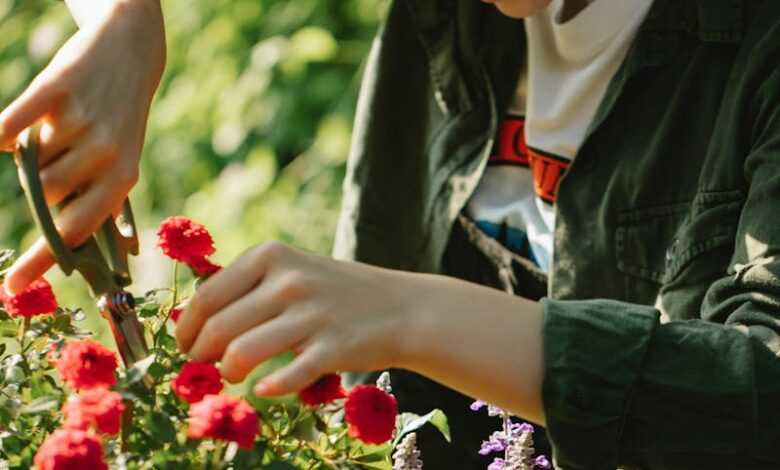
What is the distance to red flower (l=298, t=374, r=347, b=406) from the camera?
990mm

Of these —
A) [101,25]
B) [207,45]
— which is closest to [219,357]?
[101,25]

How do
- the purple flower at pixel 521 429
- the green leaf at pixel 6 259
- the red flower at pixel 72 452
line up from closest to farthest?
the red flower at pixel 72 452 < the green leaf at pixel 6 259 < the purple flower at pixel 521 429

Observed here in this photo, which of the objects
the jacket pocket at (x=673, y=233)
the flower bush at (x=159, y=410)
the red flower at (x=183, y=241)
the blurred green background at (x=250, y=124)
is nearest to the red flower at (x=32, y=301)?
the flower bush at (x=159, y=410)

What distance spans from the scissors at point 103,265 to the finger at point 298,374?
6.2 inches

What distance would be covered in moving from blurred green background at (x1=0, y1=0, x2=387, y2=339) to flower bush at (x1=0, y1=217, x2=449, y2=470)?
1.87 m

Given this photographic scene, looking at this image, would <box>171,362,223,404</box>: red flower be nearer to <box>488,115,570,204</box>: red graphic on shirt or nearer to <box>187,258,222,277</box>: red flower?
<box>187,258,222,277</box>: red flower

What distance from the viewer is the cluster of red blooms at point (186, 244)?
1107mm

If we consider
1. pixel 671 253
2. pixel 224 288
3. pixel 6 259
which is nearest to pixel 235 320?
pixel 224 288

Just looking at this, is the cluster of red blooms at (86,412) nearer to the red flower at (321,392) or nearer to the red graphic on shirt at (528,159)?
the red flower at (321,392)

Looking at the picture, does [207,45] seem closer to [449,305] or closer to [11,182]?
[11,182]

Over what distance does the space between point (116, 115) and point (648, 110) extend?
683mm

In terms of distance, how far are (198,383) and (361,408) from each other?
4.4 inches

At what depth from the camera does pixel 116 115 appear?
1125 mm

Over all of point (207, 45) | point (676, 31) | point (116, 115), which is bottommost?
point (207, 45)
